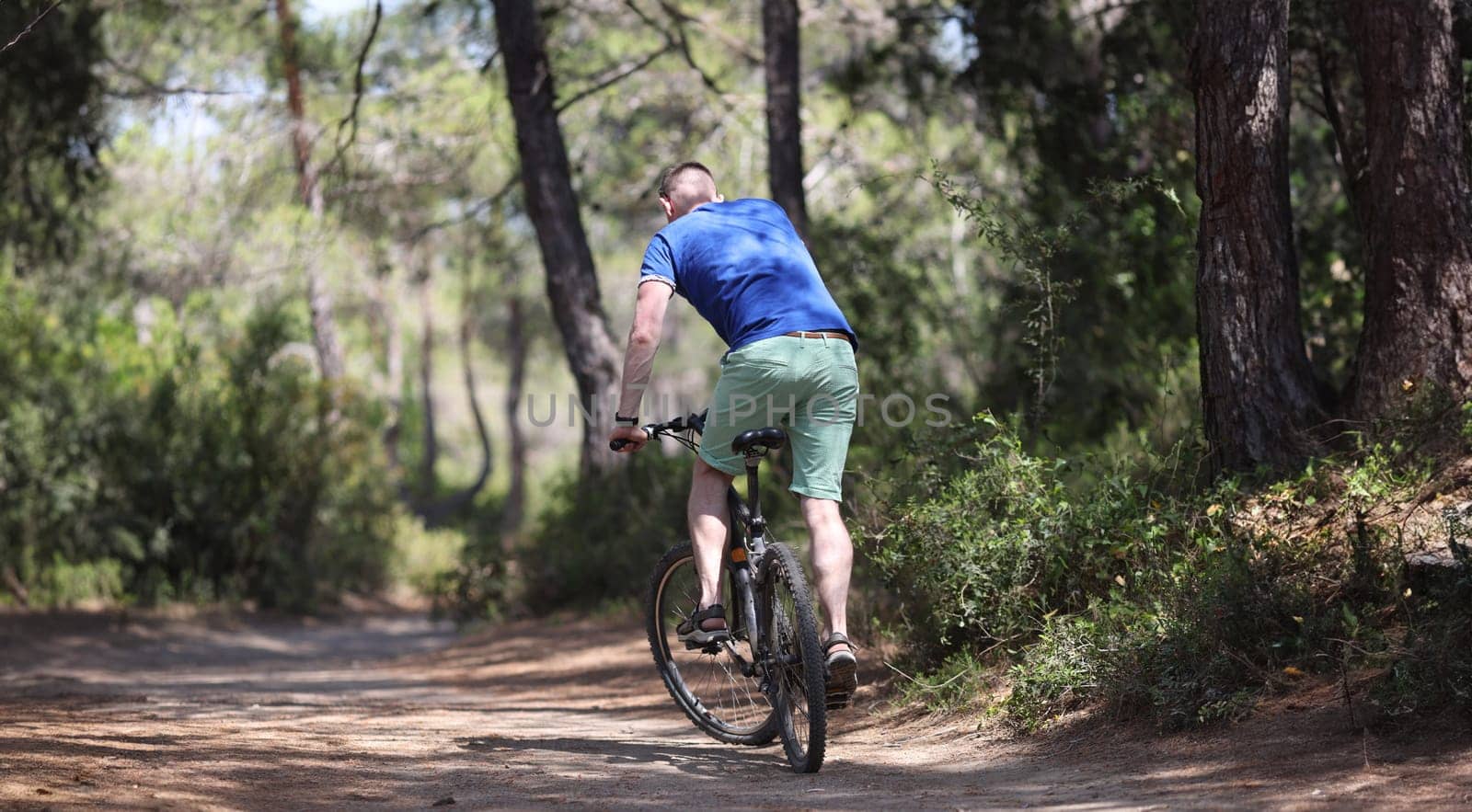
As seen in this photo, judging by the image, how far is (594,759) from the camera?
17.8 ft

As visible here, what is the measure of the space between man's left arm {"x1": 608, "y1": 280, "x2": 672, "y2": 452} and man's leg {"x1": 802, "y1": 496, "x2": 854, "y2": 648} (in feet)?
2.18

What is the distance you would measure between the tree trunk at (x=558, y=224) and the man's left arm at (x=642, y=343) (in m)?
6.61

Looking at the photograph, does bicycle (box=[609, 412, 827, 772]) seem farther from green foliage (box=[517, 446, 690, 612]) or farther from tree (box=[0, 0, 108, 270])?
tree (box=[0, 0, 108, 270])

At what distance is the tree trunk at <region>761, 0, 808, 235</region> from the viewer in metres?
11.6

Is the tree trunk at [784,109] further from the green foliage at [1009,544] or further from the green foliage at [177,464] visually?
the green foliage at [177,464]

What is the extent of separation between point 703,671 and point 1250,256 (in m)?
2.84

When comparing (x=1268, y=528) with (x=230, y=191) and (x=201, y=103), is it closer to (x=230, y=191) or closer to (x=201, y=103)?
(x=201, y=103)

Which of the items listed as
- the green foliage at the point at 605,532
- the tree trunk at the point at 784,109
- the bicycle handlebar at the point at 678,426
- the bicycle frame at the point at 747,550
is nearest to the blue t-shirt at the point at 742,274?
the bicycle handlebar at the point at 678,426

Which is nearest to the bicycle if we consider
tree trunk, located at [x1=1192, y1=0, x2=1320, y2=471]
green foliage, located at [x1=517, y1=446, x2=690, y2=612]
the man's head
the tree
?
the man's head

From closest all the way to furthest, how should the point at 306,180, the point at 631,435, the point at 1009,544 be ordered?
the point at 631,435 → the point at 1009,544 → the point at 306,180

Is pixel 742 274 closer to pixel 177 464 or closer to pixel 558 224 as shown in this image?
pixel 558 224

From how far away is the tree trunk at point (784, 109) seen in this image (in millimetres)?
11562

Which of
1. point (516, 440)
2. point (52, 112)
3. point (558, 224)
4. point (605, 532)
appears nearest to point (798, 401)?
point (605, 532)

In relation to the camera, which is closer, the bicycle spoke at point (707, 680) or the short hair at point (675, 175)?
the short hair at point (675, 175)
